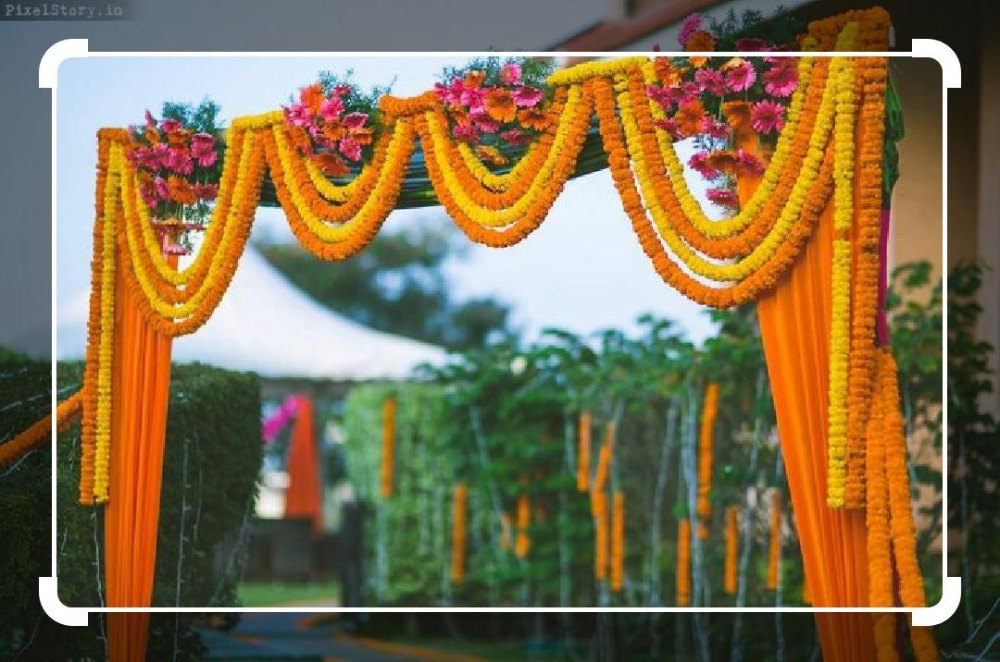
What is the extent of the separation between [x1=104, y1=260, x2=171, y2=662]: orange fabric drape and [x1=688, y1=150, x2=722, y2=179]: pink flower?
1.70m

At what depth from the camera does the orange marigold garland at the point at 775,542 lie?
5855mm

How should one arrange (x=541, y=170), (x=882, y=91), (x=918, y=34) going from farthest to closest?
(x=918, y=34) < (x=541, y=170) < (x=882, y=91)

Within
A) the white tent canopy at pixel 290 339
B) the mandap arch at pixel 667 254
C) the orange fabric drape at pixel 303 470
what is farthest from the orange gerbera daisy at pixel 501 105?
the orange fabric drape at pixel 303 470

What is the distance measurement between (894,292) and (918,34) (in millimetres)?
1683

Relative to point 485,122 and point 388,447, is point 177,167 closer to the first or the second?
point 485,122

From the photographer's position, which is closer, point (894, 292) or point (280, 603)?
point (894, 292)

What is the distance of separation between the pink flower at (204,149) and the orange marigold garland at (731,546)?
2776mm

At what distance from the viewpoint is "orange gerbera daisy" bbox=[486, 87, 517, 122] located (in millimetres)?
4211

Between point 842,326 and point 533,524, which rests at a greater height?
point 842,326

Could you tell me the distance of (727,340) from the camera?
19.9 feet

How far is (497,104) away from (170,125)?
1.02 metres

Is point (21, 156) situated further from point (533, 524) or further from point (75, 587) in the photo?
point (533, 524)

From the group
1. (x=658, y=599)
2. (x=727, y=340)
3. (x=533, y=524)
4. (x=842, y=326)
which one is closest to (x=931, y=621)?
(x=842, y=326)

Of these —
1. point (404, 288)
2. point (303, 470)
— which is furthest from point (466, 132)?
point (404, 288)
